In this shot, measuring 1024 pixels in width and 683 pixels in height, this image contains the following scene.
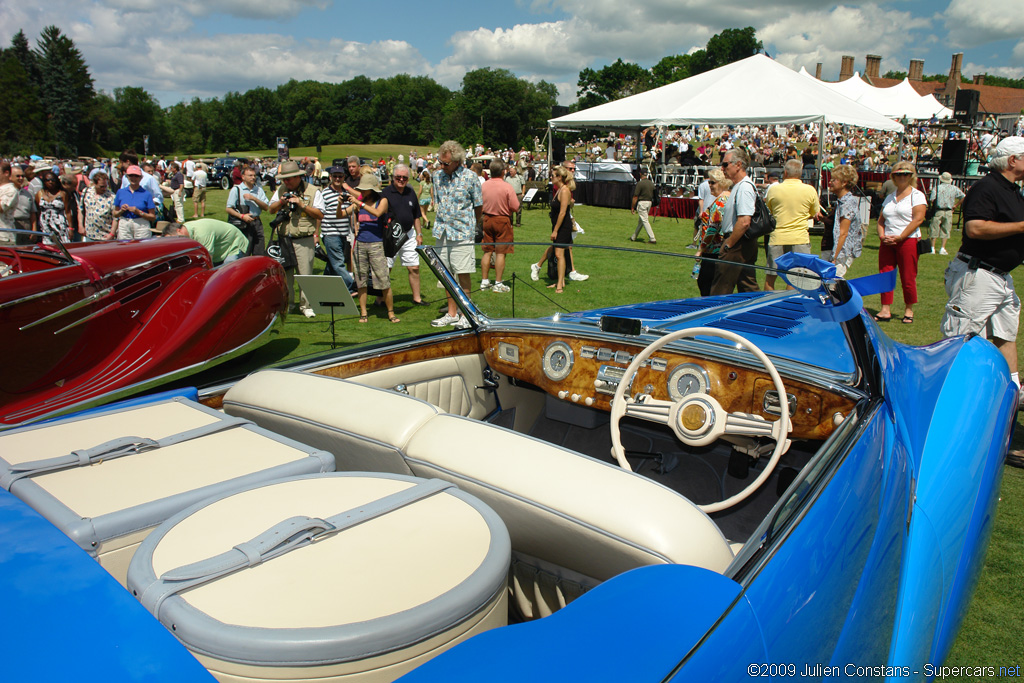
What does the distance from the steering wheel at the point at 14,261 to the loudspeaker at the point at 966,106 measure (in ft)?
75.9

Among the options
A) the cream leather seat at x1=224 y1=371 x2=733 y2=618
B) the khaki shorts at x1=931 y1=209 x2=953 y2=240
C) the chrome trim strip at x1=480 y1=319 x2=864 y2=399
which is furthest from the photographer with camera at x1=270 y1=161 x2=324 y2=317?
the khaki shorts at x1=931 y1=209 x2=953 y2=240

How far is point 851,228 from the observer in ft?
26.2

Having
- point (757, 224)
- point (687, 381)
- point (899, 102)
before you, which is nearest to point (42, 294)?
point (687, 381)

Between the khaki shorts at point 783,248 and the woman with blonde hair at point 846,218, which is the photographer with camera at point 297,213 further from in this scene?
the woman with blonde hair at point 846,218

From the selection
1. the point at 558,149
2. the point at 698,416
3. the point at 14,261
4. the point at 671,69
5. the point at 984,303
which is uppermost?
the point at 671,69

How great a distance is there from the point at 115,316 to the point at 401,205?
11.1ft

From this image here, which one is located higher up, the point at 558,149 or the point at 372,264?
the point at 558,149

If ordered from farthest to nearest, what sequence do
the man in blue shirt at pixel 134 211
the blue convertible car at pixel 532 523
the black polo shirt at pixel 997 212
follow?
the man in blue shirt at pixel 134 211, the black polo shirt at pixel 997 212, the blue convertible car at pixel 532 523

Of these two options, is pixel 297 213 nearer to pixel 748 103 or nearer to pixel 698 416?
pixel 698 416

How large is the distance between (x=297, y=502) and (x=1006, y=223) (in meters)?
4.42

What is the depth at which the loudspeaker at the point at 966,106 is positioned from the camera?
63.6 ft

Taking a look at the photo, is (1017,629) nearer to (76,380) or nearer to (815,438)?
(815,438)

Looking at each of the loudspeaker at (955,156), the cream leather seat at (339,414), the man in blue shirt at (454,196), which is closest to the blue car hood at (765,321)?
the cream leather seat at (339,414)

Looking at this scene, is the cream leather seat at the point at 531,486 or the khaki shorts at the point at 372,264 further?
the khaki shorts at the point at 372,264
